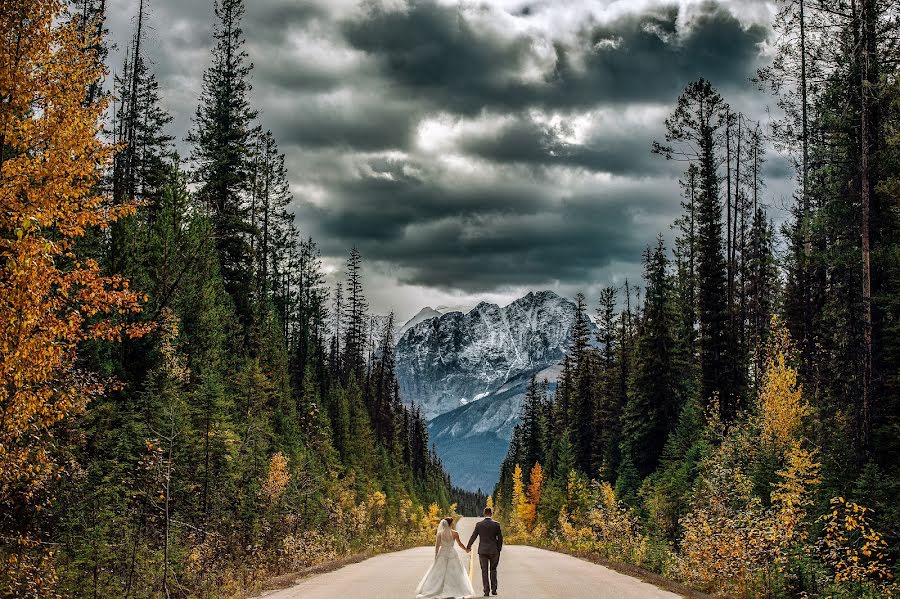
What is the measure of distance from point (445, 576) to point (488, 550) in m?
1.18

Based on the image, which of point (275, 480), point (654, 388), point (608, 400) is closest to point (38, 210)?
point (275, 480)

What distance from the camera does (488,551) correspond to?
52.6 feet

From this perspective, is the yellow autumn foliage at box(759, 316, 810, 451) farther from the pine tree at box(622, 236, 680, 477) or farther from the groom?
the pine tree at box(622, 236, 680, 477)

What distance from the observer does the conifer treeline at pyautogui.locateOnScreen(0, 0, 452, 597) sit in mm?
14812

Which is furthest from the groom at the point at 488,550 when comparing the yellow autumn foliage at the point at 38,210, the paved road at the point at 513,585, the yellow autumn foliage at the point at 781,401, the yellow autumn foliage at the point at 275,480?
the yellow autumn foliage at the point at 781,401

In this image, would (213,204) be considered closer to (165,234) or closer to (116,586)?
(165,234)

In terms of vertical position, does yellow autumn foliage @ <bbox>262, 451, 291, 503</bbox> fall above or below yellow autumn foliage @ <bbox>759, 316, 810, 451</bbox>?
below

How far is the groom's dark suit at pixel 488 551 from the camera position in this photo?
15898mm

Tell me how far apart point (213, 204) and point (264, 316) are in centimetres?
898

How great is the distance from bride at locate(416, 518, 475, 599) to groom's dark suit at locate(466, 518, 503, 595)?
0.43m

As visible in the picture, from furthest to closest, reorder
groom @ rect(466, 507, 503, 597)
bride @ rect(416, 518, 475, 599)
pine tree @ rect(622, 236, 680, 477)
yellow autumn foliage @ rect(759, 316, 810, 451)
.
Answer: pine tree @ rect(622, 236, 680, 477) → yellow autumn foliage @ rect(759, 316, 810, 451) → groom @ rect(466, 507, 503, 597) → bride @ rect(416, 518, 475, 599)

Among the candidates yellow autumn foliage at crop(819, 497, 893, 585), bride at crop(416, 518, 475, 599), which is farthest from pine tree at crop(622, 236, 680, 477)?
bride at crop(416, 518, 475, 599)

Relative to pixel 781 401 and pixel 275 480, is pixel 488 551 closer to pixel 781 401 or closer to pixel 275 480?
pixel 275 480

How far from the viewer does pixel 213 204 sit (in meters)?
40.5
